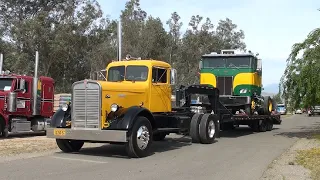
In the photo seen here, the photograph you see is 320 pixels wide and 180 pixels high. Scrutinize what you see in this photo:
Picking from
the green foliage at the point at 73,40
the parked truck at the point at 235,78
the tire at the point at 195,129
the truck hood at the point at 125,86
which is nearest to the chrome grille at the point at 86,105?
the truck hood at the point at 125,86

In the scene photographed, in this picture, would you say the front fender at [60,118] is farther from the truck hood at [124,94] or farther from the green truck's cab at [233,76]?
the green truck's cab at [233,76]

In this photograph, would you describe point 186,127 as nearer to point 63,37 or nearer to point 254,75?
point 254,75

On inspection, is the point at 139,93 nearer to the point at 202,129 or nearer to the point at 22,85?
the point at 202,129

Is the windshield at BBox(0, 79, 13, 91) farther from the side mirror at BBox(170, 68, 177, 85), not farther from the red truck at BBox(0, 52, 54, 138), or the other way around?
the side mirror at BBox(170, 68, 177, 85)

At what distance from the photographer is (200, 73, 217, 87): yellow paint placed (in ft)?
63.4

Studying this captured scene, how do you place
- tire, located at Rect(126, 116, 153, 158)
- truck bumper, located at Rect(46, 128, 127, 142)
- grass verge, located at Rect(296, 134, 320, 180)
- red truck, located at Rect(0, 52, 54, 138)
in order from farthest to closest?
red truck, located at Rect(0, 52, 54, 138), tire, located at Rect(126, 116, 153, 158), truck bumper, located at Rect(46, 128, 127, 142), grass verge, located at Rect(296, 134, 320, 180)

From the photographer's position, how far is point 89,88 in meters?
11.2

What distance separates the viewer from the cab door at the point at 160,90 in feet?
→ 42.2

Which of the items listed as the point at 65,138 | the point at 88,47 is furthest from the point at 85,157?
the point at 88,47

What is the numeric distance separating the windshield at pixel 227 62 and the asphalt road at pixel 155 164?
5943 mm

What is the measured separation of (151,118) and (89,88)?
1.99m

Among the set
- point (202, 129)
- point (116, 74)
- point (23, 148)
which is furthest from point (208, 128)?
point (23, 148)

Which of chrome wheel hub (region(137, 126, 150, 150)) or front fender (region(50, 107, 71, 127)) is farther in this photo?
front fender (region(50, 107, 71, 127))

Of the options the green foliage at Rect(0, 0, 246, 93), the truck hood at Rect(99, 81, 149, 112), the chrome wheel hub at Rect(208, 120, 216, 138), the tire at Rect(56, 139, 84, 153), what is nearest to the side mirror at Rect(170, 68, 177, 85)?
the truck hood at Rect(99, 81, 149, 112)
